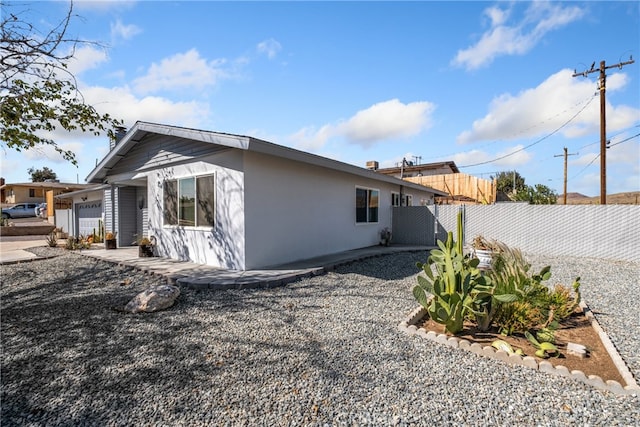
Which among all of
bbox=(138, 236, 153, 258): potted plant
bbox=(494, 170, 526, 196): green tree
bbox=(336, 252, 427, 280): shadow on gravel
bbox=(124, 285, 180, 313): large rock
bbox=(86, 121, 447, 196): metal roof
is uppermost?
bbox=(494, 170, 526, 196): green tree

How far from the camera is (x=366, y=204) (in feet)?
35.8

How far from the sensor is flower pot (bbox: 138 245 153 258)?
27.7 feet

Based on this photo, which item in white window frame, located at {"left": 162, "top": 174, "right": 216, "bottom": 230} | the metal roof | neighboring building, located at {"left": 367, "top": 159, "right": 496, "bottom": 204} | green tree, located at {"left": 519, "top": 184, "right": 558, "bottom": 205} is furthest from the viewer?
neighboring building, located at {"left": 367, "top": 159, "right": 496, "bottom": 204}

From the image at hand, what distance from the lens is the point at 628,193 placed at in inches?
1032

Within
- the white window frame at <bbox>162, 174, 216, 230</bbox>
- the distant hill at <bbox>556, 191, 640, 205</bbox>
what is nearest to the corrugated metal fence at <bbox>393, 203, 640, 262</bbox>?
the distant hill at <bbox>556, 191, 640, 205</bbox>

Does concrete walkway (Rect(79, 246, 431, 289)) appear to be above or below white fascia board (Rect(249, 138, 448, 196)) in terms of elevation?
below

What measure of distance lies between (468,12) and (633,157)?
44.8 feet

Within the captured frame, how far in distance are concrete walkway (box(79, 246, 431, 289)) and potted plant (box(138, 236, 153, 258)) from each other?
0.65ft

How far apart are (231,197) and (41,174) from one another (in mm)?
56610

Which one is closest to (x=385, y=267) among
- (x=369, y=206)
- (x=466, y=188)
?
(x=369, y=206)

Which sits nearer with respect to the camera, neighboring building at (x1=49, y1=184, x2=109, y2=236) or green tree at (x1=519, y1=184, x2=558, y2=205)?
neighboring building at (x1=49, y1=184, x2=109, y2=236)

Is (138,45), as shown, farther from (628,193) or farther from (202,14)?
(628,193)

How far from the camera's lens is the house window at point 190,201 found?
281 inches

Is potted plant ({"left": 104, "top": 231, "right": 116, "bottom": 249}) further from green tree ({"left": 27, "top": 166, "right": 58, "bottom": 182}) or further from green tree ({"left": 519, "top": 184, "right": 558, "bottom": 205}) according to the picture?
green tree ({"left": 27, "top": 166, "right": 58, "bottom": 182})
